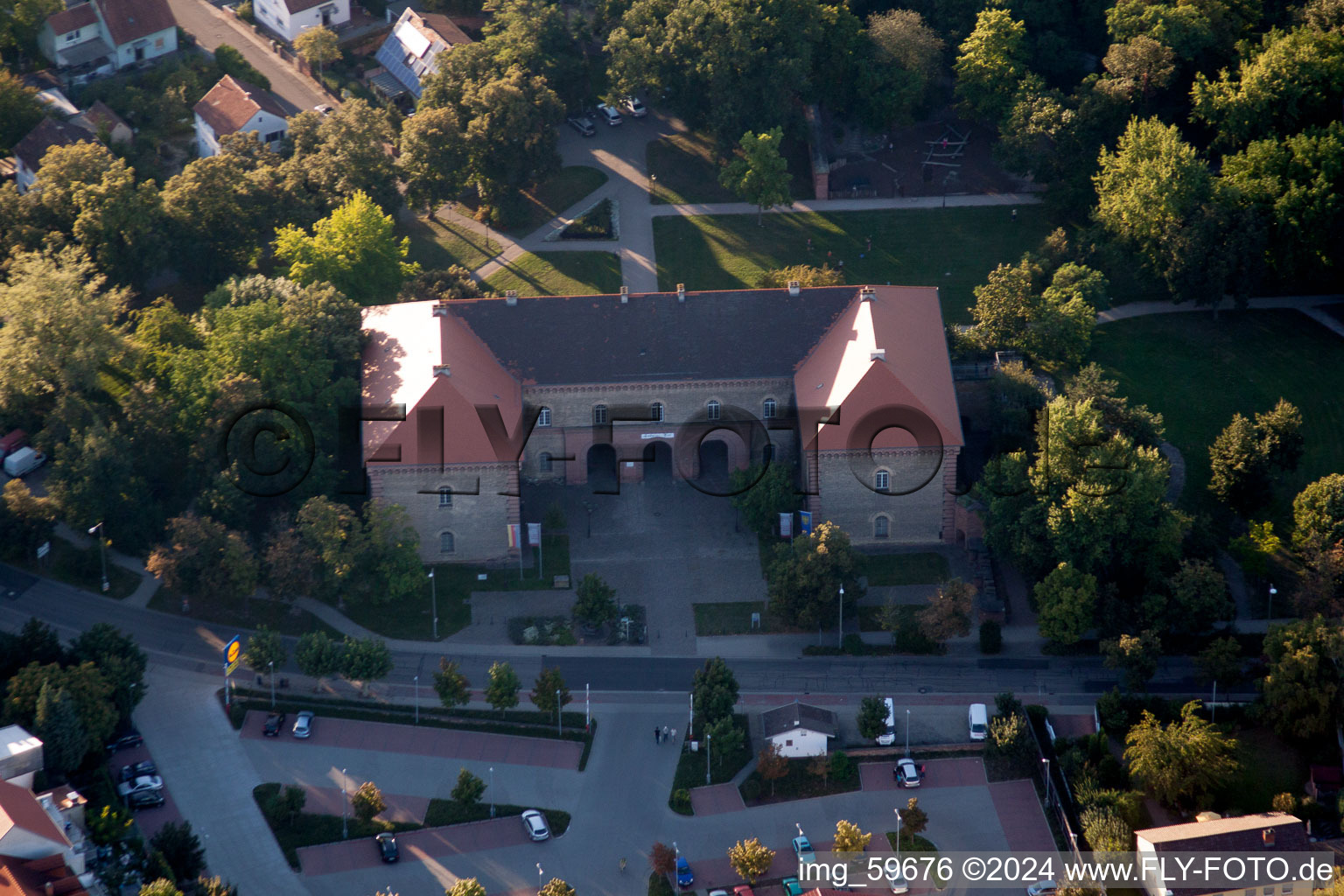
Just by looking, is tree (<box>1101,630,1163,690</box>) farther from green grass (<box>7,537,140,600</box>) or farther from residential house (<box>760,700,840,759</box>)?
green grass (<box>7,537,140,600</box>)

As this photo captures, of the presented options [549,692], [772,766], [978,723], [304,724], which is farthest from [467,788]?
[978,723]

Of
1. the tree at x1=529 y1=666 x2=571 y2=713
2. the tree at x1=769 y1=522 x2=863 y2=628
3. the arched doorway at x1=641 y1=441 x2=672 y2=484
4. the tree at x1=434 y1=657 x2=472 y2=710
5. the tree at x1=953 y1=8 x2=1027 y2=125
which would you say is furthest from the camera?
the tree at x1=953 y1=8 x2=1027 y2=125

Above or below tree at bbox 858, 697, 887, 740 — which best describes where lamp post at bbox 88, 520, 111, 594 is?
above

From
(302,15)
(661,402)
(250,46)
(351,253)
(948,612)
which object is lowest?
(948,612)

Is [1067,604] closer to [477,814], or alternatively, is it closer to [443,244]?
[477,814]

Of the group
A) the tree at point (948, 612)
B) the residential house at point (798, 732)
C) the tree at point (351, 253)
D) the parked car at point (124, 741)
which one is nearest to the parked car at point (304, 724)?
the parked car at point (124, 741)

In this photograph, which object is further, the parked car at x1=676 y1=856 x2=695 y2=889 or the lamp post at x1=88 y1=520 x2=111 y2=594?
the lamp post at x1=88 y1=520 x2=111 y2=594

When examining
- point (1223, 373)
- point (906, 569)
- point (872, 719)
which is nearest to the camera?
point (872, 719)

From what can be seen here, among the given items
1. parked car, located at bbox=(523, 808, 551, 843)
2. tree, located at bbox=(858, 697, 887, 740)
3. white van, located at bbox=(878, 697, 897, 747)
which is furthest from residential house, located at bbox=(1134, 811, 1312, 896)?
parked car, located at bbox=(523, 808, 551, 843)
